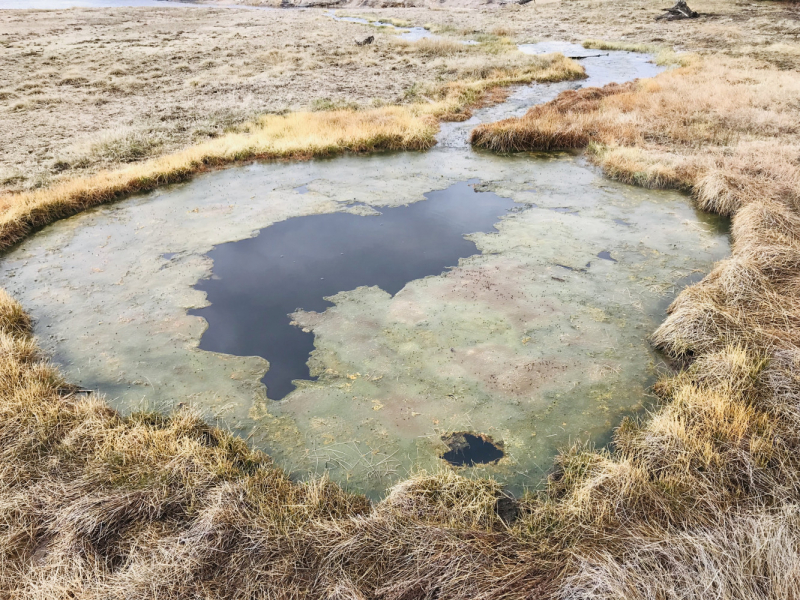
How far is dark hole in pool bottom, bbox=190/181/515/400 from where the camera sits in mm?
6625

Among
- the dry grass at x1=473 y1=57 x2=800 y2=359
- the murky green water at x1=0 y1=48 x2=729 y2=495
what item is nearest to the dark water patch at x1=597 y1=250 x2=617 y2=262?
the murky green water at x1=0 y1=48 x2=729 y2=495

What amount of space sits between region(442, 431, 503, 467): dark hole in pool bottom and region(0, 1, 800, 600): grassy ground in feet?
1.42

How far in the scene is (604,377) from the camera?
588 centimetres

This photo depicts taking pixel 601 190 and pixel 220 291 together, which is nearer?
pixel 220 291

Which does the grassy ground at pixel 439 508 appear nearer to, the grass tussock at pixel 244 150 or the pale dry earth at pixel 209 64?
the grass tussock at pixel 244 150

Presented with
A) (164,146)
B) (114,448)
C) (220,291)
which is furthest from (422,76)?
(114,448)

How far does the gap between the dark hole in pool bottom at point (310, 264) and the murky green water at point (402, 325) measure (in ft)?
0.78

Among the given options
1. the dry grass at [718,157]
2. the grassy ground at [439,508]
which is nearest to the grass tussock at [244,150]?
the dry grass at [718,157]

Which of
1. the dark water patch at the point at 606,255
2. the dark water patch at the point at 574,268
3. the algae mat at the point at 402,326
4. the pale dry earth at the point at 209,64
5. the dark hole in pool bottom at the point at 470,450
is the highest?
the pale dry earth at the point at 209,64

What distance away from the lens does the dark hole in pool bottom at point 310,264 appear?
6625mm

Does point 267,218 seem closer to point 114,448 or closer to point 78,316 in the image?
point 78,316

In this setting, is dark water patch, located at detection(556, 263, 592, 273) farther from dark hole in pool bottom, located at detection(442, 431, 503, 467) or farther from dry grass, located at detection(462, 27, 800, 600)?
dark hole in pool bottom, located at detection(442, 431, 503, 467)

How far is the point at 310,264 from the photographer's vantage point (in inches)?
329

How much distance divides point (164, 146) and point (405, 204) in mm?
7862
